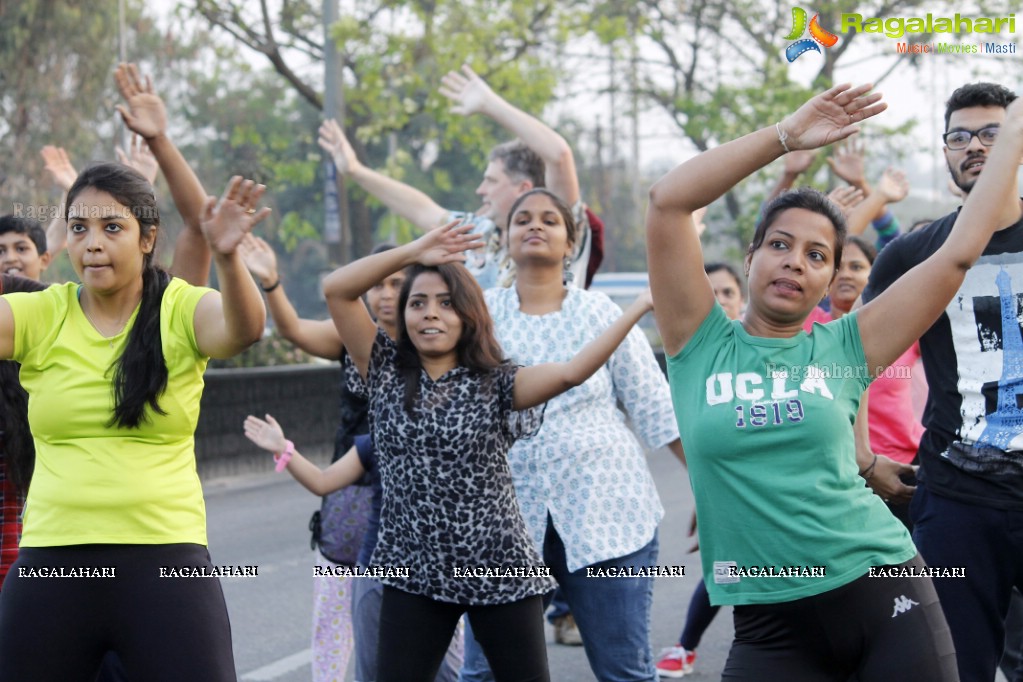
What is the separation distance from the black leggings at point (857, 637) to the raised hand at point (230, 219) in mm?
1543

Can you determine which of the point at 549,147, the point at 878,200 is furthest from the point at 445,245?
the point at 878,200

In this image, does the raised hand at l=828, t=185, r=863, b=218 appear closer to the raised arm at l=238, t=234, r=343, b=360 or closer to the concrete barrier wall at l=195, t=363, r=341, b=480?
the raised arm at l=238, t=234, r=343, b=360

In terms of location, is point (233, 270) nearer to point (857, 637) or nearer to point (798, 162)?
point (857, 637)

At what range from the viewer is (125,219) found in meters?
3.36

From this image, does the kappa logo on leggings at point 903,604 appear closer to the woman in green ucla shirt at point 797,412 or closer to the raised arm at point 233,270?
the woman in green ucla shirt at point 797,412

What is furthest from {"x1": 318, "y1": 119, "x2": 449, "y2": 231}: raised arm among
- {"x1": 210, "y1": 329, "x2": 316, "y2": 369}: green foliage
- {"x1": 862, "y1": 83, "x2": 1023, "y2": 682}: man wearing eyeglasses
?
{"x1": 210, "y1": 329, "x2": 316, "y2": 369}: green foliage

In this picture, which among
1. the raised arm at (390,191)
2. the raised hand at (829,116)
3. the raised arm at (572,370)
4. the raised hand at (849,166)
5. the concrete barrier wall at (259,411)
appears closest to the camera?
the raised hand at (829,116)

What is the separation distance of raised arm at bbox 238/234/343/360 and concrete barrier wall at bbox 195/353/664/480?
6.48 meters

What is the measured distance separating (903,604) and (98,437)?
2011mm

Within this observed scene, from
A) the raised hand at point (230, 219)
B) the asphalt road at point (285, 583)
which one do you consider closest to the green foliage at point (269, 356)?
the asphalt road at point (285, 583)

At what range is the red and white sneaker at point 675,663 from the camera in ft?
19.1

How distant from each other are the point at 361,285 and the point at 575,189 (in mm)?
1825

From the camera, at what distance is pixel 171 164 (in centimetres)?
389

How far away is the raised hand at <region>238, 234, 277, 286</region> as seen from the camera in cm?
494
